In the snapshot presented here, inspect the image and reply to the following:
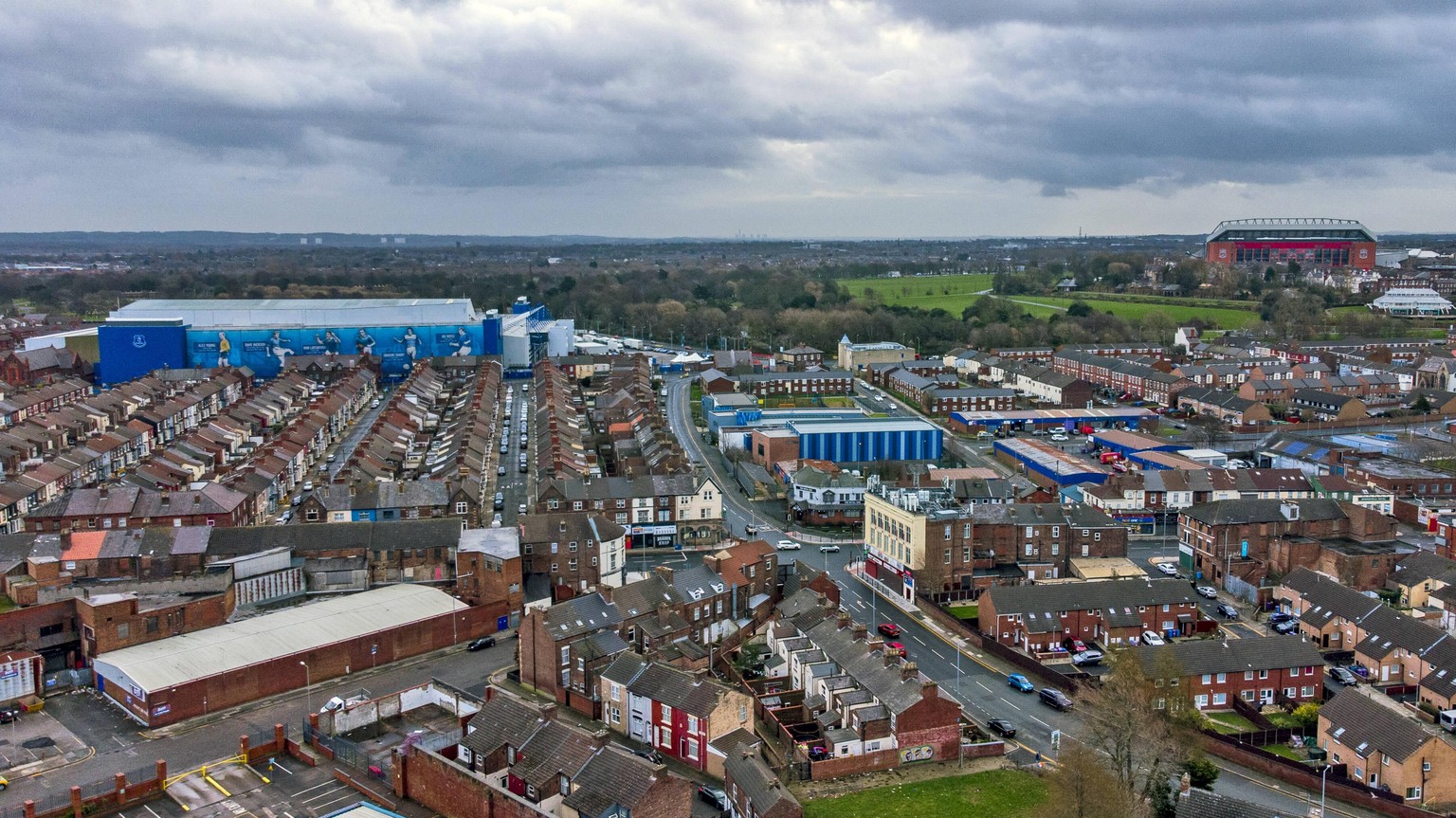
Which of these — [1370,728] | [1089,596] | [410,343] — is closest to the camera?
[1370,728]

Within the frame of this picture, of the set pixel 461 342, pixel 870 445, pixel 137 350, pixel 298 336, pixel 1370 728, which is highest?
pixel 298 336

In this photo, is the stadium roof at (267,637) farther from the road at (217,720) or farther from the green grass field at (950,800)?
the green grass field at (950,800)

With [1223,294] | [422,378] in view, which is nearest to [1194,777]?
[422,378]

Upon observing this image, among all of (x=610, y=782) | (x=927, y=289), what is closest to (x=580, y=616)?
(x=610, y=782)

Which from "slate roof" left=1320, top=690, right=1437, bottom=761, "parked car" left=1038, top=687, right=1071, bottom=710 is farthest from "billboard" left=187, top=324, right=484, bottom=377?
"slate roof" left=1320, top=690, right=1437, bottom=761

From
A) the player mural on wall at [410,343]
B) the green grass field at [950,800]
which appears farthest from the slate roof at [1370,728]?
the player mural on wall at [410,343]

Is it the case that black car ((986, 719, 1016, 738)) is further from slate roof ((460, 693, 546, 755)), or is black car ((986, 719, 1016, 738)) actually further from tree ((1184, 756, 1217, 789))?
slate roof ((460, 693, 546, 755))

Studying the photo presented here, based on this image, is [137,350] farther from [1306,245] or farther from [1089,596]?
[1306,245]
